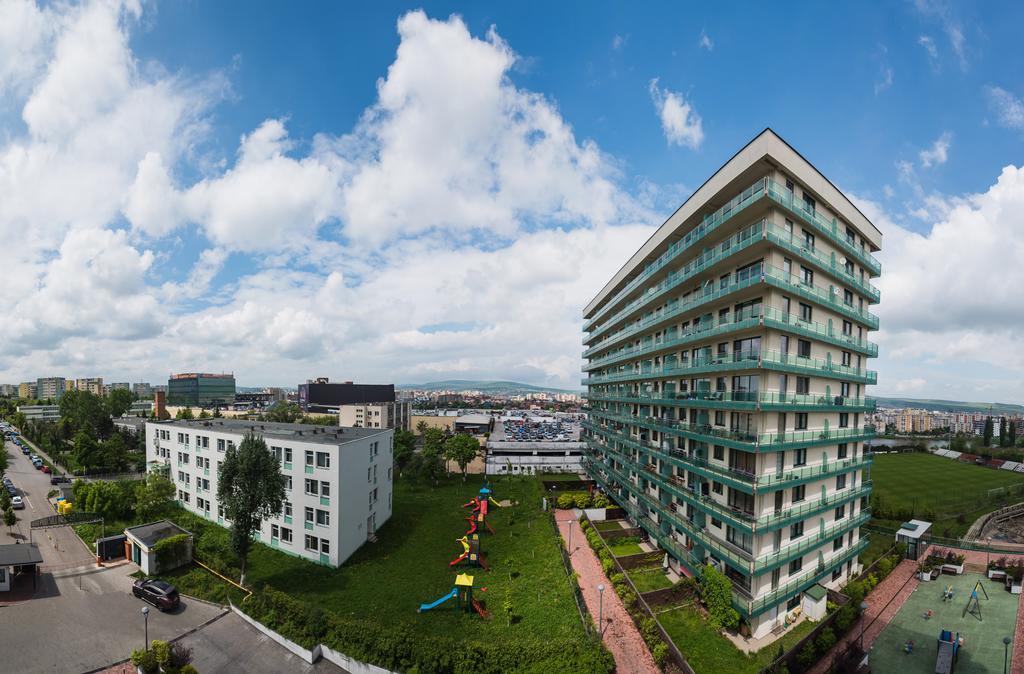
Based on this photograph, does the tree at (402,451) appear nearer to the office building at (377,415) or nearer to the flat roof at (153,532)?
the flat roof at (153,532)

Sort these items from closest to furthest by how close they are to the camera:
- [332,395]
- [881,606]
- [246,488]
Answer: [246,488]
[881,606]
[332,395]

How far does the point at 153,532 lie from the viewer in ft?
105

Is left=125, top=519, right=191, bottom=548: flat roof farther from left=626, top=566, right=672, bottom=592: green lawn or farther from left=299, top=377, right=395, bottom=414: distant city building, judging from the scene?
left=299, top=377, right=395, bottom=414: distant city building

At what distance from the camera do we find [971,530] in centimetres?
4547

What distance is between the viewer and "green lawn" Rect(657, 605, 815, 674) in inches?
818

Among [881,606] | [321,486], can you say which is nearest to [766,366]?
[881,606]

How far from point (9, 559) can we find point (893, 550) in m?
62.7

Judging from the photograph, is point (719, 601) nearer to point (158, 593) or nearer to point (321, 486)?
point (321, 486)

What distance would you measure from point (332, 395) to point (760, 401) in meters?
156

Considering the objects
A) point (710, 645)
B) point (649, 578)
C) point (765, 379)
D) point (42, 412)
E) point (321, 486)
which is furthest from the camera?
point (42, 412)

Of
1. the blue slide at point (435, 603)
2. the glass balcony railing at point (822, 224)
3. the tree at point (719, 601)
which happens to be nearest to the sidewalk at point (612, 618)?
the tree at point (719, 601)

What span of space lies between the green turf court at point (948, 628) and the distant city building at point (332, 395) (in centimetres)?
14038

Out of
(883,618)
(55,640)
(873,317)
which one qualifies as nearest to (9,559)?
(55,640)

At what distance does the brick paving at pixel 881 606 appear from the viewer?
22448mm
